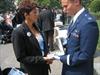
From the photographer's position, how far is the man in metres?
4.07

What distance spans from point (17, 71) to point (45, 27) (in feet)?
31.6

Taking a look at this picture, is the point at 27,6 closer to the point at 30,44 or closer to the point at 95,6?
the point at 30,44

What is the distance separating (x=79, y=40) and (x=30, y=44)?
1081 millimetres

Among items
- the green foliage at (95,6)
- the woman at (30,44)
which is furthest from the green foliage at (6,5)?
the woman at (30,44)

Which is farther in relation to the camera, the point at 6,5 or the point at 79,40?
the point at 6,5

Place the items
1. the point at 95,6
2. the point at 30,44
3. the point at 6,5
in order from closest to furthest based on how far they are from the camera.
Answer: the point at 30,44 < the point at 95,6 < the point at 6,5

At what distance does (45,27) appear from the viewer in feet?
47.8

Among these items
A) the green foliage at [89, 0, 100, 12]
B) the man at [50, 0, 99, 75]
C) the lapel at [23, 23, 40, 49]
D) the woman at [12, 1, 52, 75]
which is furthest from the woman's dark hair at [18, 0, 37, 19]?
the green foliage at [89, 0, 100, 12]

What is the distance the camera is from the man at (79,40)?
4074mm

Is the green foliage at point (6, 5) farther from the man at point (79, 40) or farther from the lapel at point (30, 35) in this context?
the man at point (79, 40)

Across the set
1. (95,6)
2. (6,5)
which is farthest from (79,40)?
(6,5)

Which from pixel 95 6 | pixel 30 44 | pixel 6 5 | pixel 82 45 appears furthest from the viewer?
pixel 6 5

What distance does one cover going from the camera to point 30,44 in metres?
5.08

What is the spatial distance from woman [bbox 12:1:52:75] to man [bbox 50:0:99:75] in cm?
69
